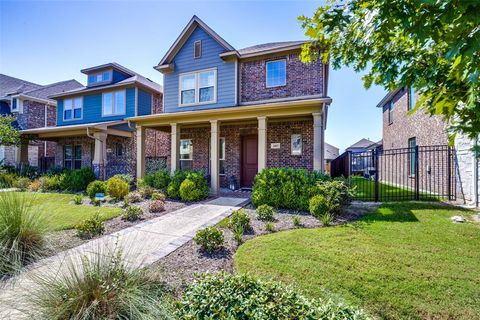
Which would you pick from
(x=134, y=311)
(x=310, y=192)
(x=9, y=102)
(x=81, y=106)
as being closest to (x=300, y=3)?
(x=310, y=192)

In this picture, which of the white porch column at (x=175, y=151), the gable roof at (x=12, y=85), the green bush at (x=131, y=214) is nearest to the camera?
the green bush at (x=131, y=214)

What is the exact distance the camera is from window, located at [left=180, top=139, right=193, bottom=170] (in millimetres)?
13000

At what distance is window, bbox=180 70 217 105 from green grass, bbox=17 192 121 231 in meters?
6.86

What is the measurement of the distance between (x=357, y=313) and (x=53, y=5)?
10424mm

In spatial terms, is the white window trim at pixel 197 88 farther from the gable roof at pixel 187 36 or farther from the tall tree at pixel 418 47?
the tall tree at pixel 418 47

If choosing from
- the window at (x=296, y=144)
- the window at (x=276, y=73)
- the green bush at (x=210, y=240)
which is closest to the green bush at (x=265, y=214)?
the green bush at (x=210, y=240)

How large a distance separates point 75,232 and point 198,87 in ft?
29.1

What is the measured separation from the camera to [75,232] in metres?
5.41

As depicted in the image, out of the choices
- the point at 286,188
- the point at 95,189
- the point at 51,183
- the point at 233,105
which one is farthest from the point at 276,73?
the point at 51,183

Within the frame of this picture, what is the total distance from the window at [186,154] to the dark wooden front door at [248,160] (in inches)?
124

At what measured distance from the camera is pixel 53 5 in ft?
23.5

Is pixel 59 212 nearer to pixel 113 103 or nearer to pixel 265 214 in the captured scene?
pixel 265 214

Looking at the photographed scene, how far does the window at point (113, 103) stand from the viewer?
49.3 feet

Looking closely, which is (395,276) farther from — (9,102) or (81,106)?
(9,102)
